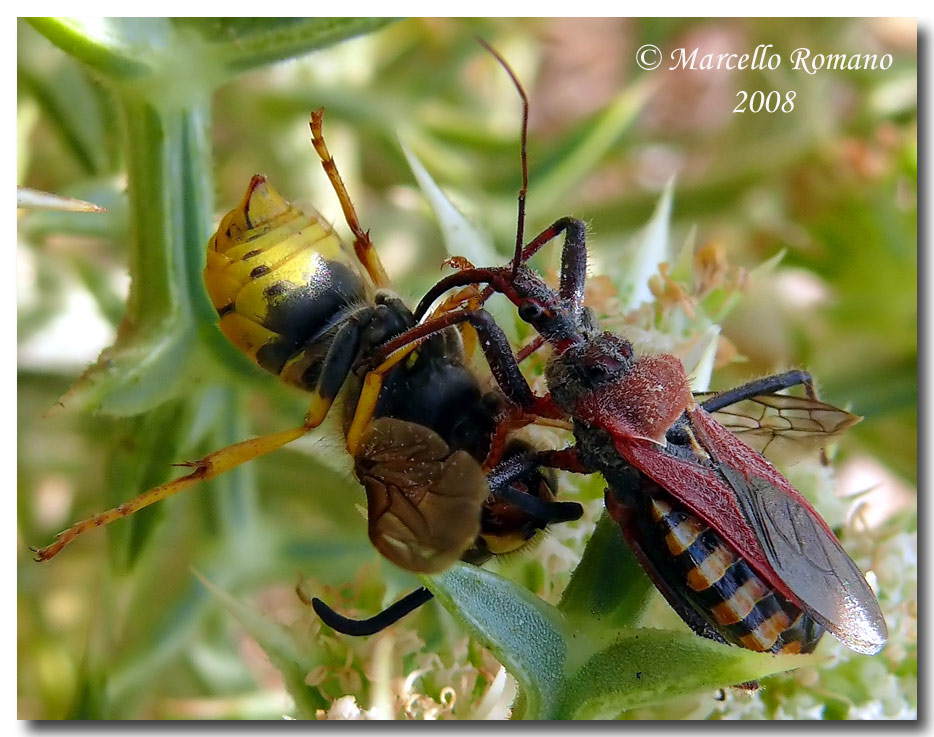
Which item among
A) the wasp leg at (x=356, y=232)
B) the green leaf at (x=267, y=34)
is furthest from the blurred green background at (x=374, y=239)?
the wasp leg at (x=356, y=232)

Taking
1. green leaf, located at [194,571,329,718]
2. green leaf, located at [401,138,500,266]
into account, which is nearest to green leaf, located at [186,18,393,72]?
green leaf, located at [401,138,500,266]

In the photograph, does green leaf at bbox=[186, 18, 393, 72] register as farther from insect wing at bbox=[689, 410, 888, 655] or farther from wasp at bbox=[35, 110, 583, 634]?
insect wing at bbox=[689, 410, 888, 655]

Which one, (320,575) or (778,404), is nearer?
(778,404)

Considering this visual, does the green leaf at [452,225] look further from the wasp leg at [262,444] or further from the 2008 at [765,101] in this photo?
the 2008 at [765,101]

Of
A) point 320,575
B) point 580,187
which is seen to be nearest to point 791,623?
point 320,575

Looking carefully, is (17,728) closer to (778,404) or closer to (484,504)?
(484,504)

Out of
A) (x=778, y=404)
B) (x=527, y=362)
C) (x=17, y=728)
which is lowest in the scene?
(x=17, y=728)

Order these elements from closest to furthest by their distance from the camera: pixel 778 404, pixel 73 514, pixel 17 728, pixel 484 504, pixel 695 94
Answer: pixel 484 504 → pixel 17 728 → pixel 778 404 → pixel 73 514 → pixel 695 94
